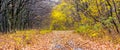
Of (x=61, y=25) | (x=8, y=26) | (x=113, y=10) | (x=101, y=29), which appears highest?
(x=113, y=10)

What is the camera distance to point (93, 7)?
929 inches

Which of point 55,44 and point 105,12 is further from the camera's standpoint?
point 105,12

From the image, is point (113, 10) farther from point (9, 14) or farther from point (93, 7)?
point (9, 14)

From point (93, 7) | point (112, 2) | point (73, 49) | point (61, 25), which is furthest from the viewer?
point (61, 25)

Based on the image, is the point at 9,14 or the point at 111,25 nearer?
the point at 111,25

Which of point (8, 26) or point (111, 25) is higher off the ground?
point (111, 25)

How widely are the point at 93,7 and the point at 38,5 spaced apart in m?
24.5

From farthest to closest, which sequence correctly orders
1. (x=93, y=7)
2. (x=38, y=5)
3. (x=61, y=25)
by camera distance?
(x=61, y=25) → (x=38, y=5) → (x=93, y=7)

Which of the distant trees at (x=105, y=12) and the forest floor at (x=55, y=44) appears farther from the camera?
the distant trees at (x=105, y=12)

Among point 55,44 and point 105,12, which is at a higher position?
point 105,12

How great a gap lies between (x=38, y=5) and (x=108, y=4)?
1162 inches

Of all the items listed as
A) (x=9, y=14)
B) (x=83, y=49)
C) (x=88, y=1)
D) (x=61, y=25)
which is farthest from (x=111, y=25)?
(x=61, y=25)

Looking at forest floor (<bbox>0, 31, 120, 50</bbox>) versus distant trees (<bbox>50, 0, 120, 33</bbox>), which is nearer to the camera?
forest floor (<bbox>0, 31, 120, 50</bbox>)

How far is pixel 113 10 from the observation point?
63.3 feet
